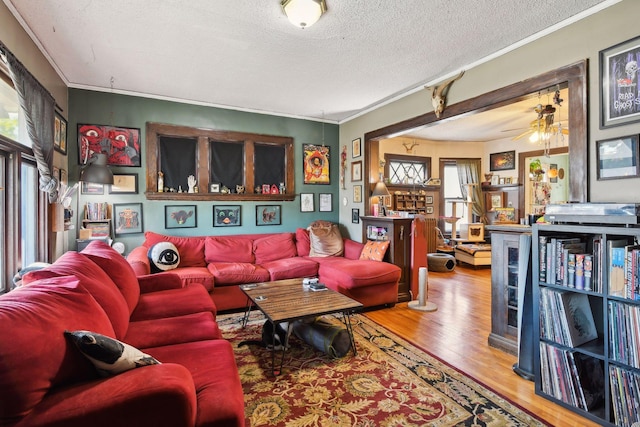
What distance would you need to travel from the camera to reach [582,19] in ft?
7.73

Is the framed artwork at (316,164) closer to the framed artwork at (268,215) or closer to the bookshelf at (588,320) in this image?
the framed artwork at (268,215)

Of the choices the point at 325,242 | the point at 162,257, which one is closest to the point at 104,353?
the point at 162,257

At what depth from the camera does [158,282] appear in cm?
298

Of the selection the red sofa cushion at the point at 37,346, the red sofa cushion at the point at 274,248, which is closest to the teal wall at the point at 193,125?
the red sofa cushion at the point at 274,248

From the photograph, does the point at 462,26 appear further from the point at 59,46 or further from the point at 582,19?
the point at 59,46

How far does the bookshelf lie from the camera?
1752mm

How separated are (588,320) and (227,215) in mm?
4151

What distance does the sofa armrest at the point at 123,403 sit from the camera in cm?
104

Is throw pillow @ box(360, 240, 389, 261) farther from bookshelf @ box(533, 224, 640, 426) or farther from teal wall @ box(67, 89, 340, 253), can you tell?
bookshelf @ box(533, 224, 640, 426)

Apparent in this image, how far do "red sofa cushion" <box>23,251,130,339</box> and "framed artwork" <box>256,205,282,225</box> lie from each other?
2883 millimetres

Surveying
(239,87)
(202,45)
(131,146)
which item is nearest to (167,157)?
(131,146)

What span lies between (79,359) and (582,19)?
12.1ft

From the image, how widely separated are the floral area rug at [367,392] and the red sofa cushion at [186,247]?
5.42ft

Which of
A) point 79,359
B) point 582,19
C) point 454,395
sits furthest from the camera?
point 582,19
